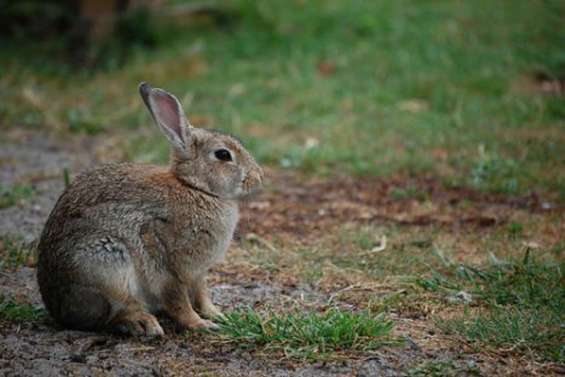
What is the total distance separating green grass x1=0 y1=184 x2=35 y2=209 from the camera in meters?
6.54

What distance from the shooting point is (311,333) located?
4172 mm

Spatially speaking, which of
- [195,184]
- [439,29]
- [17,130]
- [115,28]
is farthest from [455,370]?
[115,28]

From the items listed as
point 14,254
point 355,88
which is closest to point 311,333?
point 14,254

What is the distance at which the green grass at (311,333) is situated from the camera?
13.5 feet

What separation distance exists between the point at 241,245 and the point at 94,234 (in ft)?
5.71

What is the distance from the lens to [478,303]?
4.88m

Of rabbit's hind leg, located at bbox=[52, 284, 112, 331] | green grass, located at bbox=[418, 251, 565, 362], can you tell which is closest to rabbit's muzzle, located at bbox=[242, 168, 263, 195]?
rabbit's hind leg, located at bbox=[52, 284, 112, 331]

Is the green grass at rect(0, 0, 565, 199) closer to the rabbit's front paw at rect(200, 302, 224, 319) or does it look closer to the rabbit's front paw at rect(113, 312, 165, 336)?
the rabbit's front paw at rect(200, 302, 224, 319)

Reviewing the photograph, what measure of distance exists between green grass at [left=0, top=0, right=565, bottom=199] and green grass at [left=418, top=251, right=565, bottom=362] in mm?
1855

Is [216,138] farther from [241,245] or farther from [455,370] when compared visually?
[455,370]

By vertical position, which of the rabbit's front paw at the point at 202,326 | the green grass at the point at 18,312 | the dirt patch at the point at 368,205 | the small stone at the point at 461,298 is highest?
the green grass at the point at 18,312

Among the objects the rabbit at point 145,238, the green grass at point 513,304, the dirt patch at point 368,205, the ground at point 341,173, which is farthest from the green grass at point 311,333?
the dirt patch at point 368,205

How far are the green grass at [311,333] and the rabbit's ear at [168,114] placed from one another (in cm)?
102

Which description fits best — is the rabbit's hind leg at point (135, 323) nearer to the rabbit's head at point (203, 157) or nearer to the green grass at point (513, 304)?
the rabbit's head at point (203, 157)
